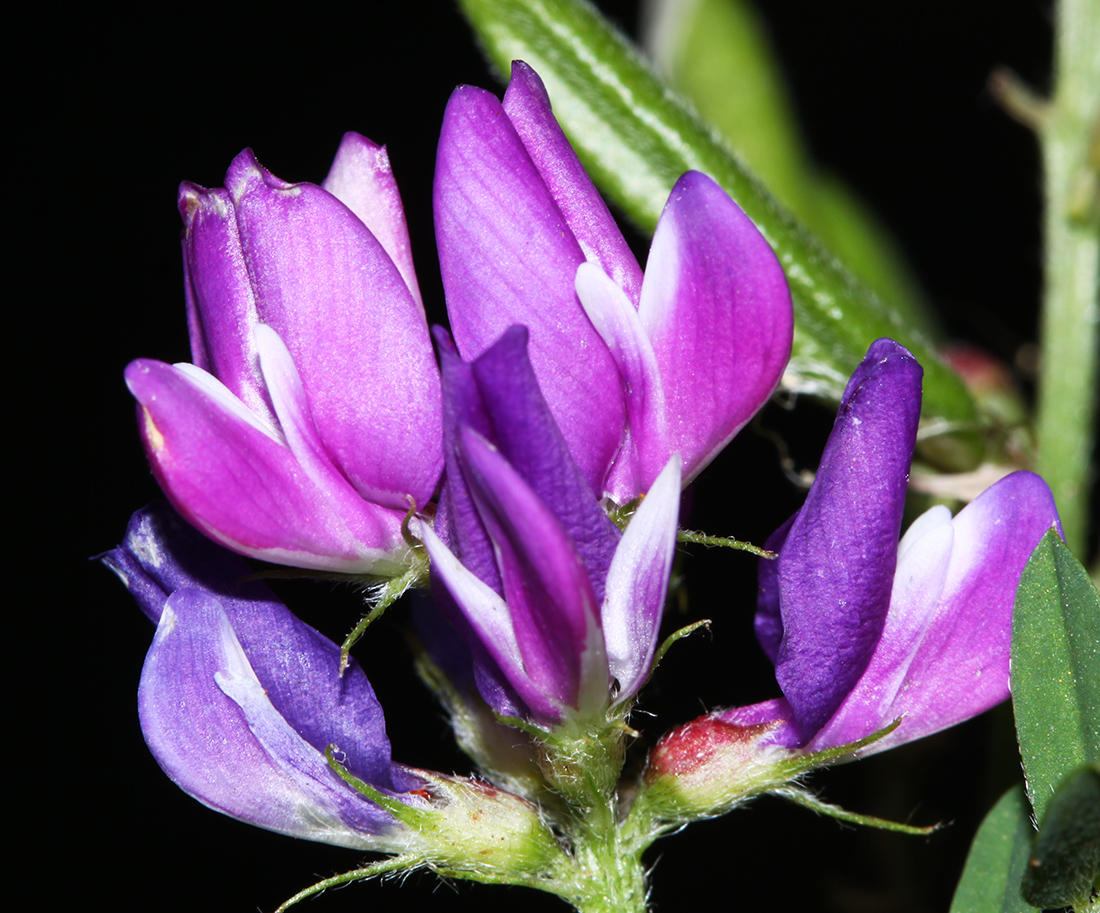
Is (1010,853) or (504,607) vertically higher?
(504,607)

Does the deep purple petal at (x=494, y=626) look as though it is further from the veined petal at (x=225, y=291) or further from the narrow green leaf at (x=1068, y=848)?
the narrow green leaf at (x=1068, y=848)

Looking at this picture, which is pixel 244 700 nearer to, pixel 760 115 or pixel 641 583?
pixel 641 583

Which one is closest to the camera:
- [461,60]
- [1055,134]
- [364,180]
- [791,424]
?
[364,180]

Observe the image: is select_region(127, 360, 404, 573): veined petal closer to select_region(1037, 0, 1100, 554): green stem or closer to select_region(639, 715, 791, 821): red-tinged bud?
select_region(639, 715, 791, 821): red-tinged bud

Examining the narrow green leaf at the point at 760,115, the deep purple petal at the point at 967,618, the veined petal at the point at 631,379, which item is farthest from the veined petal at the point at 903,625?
the narrow green leaf at the point at 760,115

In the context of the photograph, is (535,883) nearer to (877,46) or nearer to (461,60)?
(461,60)

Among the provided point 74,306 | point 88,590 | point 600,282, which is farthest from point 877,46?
point 600,282
